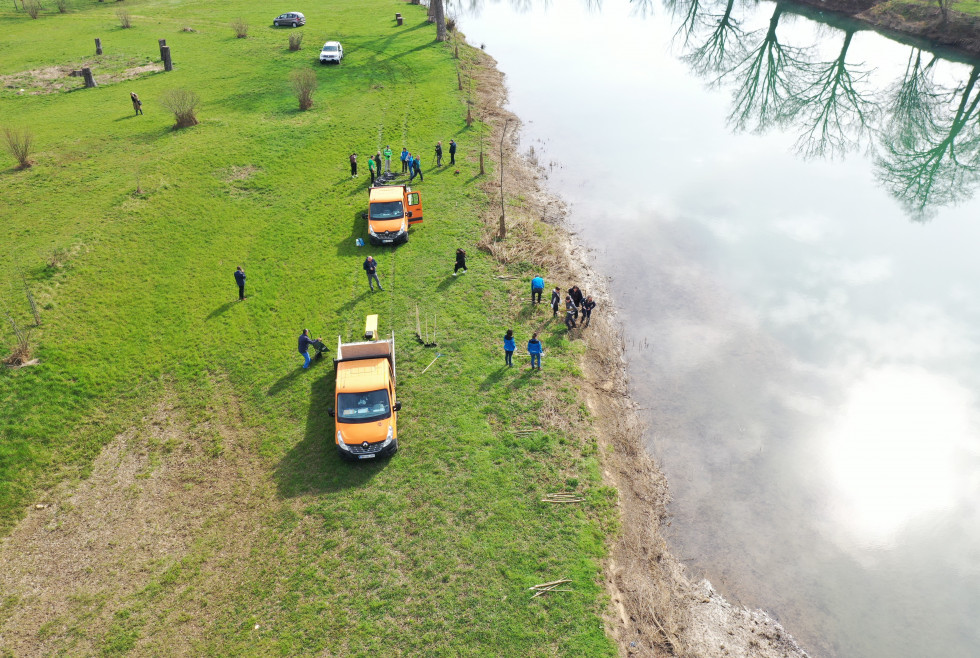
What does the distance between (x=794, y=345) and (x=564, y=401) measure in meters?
10.7

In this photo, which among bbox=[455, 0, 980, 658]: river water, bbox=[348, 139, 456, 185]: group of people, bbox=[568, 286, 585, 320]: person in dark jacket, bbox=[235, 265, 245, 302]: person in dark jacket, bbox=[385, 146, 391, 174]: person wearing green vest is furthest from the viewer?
bbox=[385, 146, 391, 174]: person wearing green vest

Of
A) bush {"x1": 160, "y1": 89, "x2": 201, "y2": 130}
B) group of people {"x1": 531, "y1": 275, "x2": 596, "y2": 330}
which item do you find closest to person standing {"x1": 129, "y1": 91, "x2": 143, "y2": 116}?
bush {"x1": 160, "y1": 89, "x2": 201, "y2": 130}

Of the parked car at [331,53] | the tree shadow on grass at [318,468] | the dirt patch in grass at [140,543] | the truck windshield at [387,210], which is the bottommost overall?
→ the dirt patch in grass at [140,543]

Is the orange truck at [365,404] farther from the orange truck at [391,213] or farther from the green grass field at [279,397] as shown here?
the orange truck at [391,213]

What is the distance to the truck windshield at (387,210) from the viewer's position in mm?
26734

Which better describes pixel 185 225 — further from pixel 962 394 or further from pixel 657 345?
pixel 962 394

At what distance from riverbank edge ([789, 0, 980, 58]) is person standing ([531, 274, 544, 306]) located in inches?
2097

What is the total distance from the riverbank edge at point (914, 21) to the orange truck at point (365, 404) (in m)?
61.3

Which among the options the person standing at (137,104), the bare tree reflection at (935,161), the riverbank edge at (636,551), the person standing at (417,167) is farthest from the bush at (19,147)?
the bare tree reflection at (935,161)

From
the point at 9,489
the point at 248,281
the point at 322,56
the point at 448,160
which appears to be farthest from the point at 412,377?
the point at 322,56

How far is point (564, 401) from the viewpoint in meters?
18.9

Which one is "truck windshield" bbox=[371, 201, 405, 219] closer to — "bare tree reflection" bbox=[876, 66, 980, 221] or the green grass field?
the green grass field

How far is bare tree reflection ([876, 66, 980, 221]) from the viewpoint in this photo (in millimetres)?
34656

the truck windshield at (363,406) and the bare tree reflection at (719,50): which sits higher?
the bare tree reflection at (719,50)
